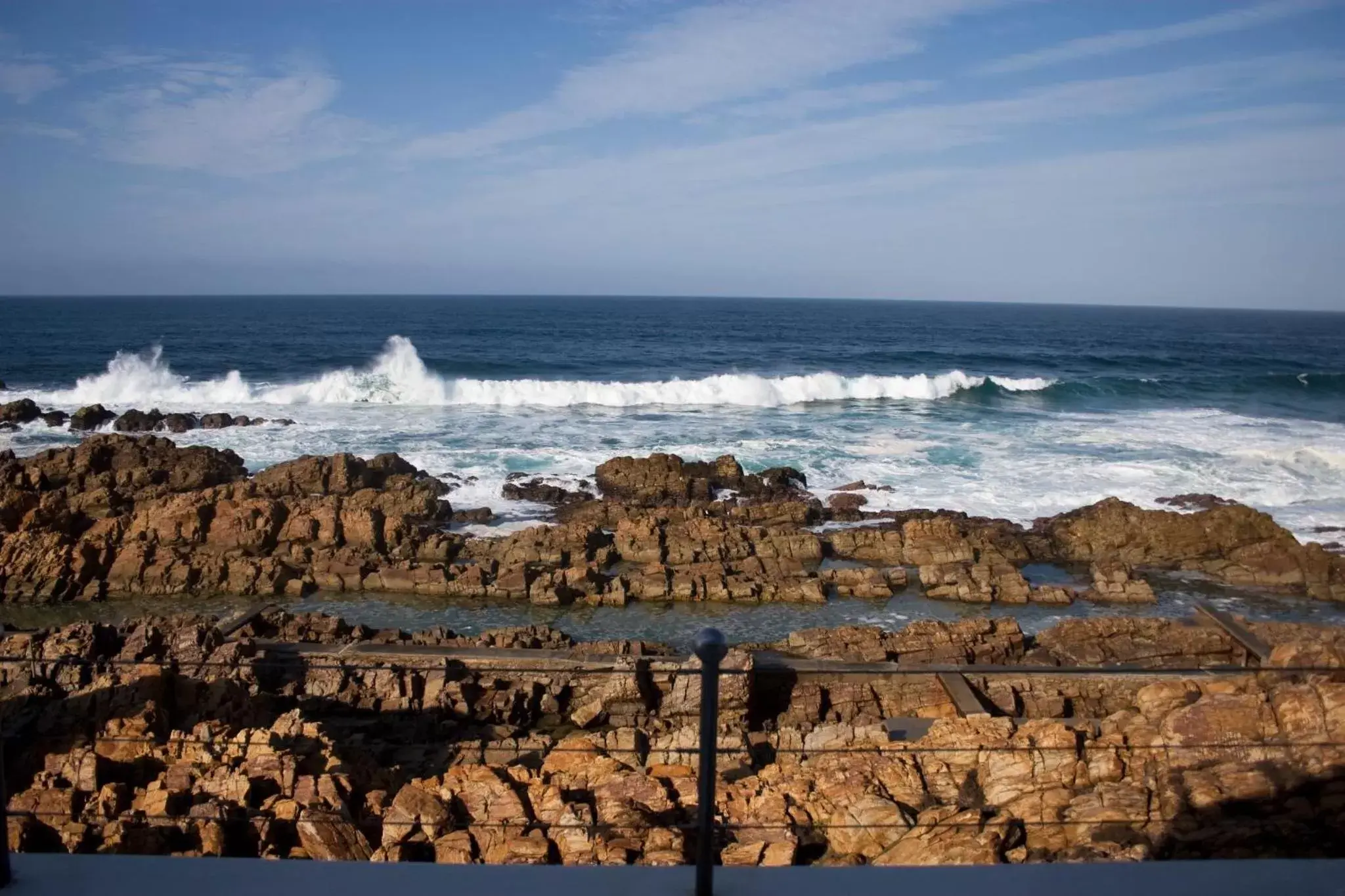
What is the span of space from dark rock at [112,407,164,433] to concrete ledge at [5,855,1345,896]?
28.2 metres

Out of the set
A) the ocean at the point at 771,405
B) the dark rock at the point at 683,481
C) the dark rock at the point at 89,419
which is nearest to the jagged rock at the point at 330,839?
the ocean at the point at 771,405

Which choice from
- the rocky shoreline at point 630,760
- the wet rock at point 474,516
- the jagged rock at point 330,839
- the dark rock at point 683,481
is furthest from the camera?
the dark rock at point 683,481

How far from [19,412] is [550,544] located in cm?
2112

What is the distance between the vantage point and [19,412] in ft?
93.0

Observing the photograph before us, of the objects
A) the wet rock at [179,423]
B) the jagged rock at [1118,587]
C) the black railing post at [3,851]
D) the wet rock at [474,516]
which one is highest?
the black railing post at [3,851]

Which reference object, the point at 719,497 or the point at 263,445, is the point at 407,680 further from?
the point at 263,445

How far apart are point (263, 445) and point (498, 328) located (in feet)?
174

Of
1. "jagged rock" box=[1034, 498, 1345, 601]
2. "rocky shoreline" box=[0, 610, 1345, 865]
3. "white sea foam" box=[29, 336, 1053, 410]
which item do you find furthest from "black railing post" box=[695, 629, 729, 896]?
"white sea foam" box=[29, 336, 1053, 410]

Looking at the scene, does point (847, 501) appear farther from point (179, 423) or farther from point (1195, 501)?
→ point (179, 423)

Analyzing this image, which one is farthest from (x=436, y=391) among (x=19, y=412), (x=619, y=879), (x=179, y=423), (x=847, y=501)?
(x=619, y=879)

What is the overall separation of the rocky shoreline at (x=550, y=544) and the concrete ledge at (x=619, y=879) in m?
11.9

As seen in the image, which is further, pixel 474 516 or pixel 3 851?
pixel 474 516

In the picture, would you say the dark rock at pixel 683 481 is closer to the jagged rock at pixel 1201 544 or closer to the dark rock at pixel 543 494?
the dark rock at pixel 543 494

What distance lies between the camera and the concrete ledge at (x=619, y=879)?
2.87 meters
